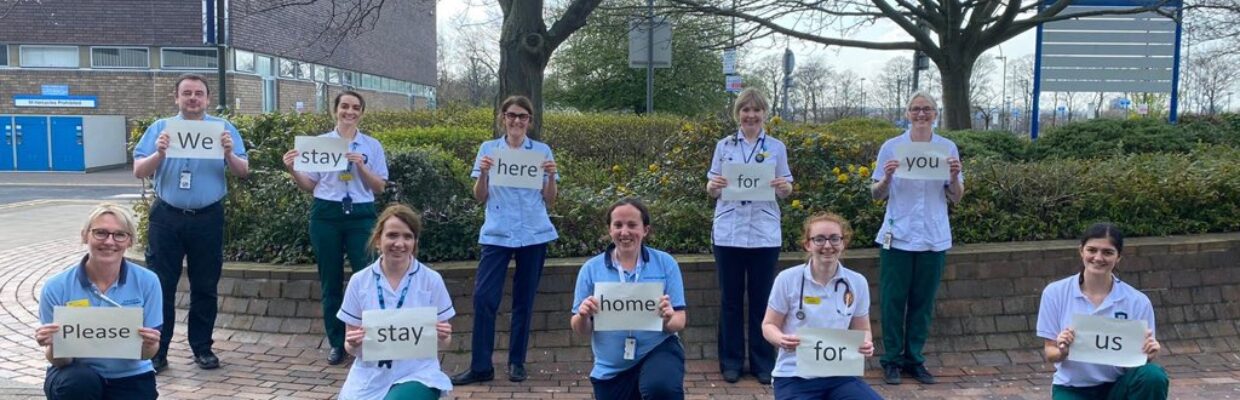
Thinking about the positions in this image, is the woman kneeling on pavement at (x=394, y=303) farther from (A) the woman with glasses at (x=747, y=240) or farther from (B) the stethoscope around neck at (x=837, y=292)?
(A) the woman with glasses at (x=747, y=240)

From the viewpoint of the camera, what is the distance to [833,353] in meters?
4.06

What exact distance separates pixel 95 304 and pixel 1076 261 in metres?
6.09

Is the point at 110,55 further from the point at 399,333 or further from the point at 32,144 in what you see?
the point at 399,333

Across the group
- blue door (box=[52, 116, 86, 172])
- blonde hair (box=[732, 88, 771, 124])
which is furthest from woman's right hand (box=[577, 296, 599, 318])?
blue door (box=[52, 116, 86, 172])

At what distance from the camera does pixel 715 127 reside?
8.13 m

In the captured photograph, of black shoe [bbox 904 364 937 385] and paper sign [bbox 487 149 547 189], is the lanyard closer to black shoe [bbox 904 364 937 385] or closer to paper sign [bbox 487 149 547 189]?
paper sign [bbox 487 149 547 189]

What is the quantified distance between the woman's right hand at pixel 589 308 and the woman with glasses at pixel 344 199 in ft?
7.37

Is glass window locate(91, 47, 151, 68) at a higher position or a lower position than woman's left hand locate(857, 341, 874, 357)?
higher

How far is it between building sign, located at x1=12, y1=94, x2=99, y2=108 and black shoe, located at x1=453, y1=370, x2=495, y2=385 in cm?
3087

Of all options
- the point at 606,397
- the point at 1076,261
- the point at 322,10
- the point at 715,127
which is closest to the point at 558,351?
the point at 606,397

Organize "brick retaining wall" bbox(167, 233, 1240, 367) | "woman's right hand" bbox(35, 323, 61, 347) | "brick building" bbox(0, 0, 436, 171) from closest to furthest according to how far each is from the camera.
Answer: "woman's right hand" bbox(35, 323, 61, 347), "brick retaining wall" bbox(167, 233, 1240, 367), "brick building" bbox(0, 0, 436, 171)

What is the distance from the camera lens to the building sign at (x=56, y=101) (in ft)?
103

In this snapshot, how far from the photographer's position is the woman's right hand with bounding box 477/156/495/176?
558cm

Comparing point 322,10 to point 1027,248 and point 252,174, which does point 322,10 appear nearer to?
point 252,174
